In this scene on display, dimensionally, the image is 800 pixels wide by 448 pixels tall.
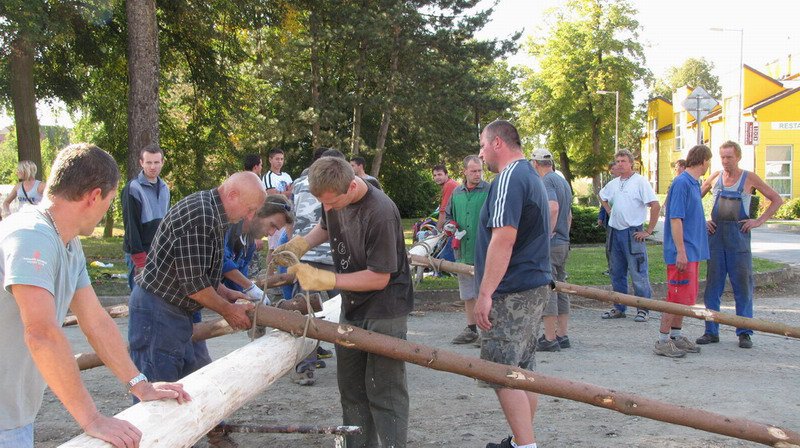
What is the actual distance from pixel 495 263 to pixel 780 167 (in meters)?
35.0

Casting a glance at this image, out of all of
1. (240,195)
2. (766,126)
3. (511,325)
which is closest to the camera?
(240,195)

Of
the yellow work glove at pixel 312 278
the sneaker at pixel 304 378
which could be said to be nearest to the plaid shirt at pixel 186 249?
the yellow work glove at pixel 312 278

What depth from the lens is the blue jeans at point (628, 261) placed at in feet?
28.2

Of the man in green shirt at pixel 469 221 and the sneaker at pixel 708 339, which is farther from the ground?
the man in green shirt at pixel 469 221

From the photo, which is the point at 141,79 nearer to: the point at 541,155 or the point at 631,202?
the point at 541,155

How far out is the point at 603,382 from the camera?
6035 millimetres

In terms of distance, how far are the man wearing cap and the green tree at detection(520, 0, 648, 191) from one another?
4248 cm

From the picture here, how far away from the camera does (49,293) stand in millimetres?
2275

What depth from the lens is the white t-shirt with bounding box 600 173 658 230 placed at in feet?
28.5

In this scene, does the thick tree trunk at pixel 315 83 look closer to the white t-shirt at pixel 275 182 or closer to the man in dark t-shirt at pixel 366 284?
the white t-shirt at pixel 275 182

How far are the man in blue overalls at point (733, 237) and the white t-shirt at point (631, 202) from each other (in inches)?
46.8

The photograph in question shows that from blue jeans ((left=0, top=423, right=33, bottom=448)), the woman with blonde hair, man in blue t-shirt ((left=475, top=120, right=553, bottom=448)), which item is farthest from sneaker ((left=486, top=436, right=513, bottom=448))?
the woman with blonde hair

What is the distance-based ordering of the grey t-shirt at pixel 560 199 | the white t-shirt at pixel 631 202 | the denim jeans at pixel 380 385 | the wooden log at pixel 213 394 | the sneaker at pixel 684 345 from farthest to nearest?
the white t-shirt at pixel 631 202 → the grey t-shirt at pixel 560 199 → the sneaker at pixel 684 345 → the denim jeans at pixel 380 385 → the wooden log at pixel 213 394

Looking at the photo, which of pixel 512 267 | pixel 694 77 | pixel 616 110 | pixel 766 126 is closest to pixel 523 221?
pixel 512 267
